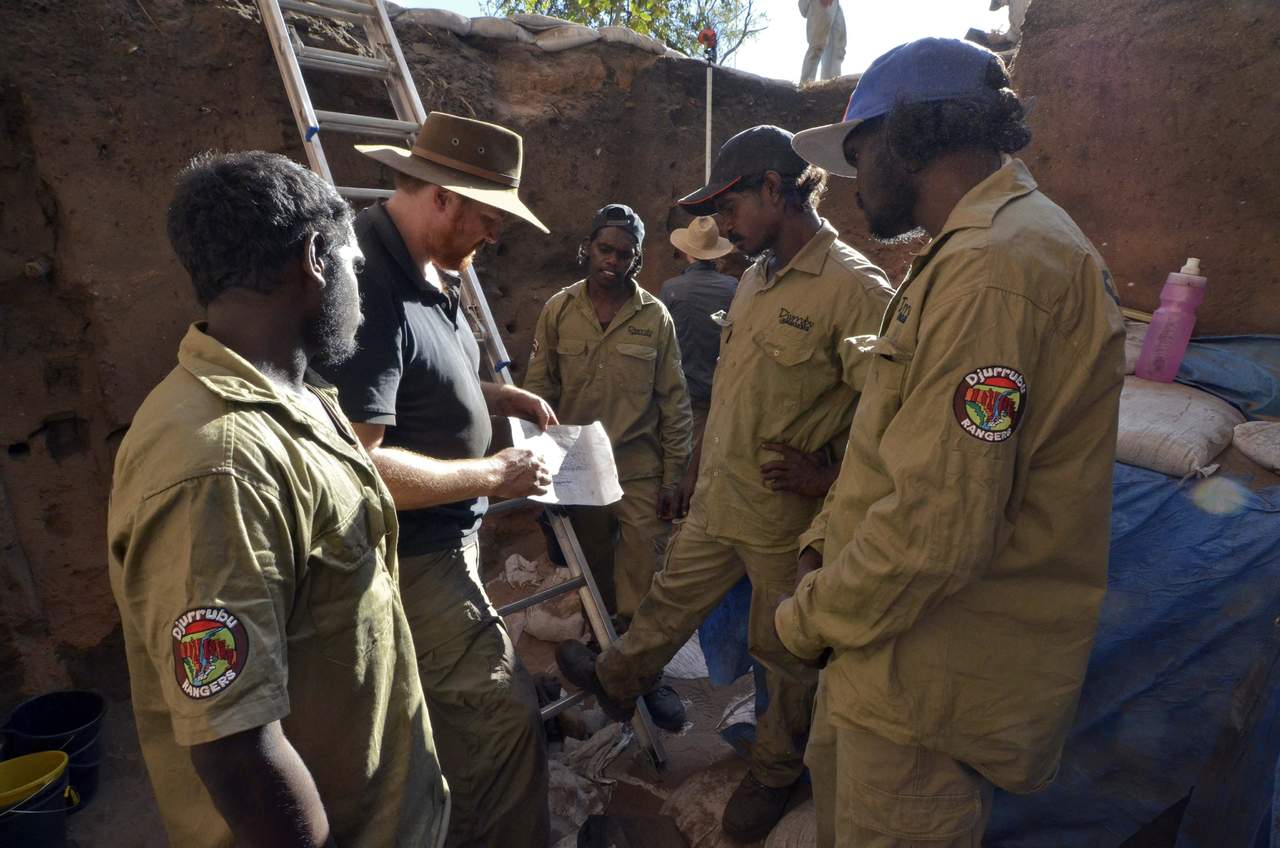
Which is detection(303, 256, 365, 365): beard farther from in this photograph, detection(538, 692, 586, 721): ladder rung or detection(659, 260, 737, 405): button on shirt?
detection(659, 260, 737, 405): button on shirt

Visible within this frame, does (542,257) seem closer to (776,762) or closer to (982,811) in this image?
(776,762)

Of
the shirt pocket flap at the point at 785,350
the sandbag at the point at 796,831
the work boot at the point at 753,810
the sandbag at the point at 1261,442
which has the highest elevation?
the shirt pocket flap at the point at 785,350

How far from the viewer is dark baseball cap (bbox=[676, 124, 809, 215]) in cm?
237

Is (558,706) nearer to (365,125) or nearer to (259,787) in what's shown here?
(259,787)

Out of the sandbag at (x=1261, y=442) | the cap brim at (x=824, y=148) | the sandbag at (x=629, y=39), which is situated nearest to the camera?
the cap brim at (x=824, y=148)

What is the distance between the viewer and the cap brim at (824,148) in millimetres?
1942

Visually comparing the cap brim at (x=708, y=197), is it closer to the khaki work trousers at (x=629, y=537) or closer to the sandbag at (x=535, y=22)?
the khaki work trousers at (x=629, y=537)

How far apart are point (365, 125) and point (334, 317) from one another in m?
2.39

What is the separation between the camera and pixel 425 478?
1.81 meters

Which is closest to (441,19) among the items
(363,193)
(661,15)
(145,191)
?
(363,193)

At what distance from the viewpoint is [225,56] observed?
338 cm

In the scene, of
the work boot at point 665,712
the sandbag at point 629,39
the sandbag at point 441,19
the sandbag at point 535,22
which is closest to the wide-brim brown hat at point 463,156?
the work boot at point 665,712

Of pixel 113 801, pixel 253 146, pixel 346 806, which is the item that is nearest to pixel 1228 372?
pixel 346 806

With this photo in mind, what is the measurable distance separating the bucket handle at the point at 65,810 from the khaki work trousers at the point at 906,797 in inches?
99.8
